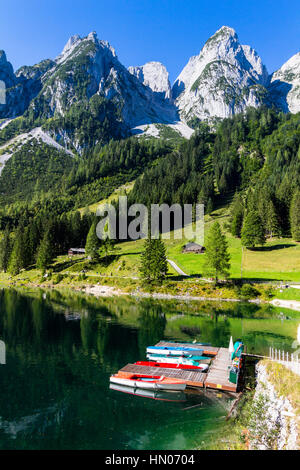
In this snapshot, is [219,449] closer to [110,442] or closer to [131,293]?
[110,442]

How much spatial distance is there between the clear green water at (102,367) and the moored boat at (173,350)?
1.90 metres

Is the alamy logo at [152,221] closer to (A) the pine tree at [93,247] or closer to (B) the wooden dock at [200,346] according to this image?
(A) the pine tree at [93,247]

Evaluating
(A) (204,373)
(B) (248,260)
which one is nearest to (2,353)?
(A) (204,373)

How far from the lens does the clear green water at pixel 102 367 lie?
23516mm

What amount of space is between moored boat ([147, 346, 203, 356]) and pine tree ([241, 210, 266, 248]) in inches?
3030

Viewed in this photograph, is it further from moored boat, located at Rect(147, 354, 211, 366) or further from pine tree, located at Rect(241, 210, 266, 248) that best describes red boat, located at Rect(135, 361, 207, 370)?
pine tree, located at Rect(241, 210, 266, 248)

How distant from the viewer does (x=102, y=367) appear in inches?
1478

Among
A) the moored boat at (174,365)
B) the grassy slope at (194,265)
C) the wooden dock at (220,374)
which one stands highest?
the grassy slope at (194,265)

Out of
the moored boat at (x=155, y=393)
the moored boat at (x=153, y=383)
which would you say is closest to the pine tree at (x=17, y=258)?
the moored boat at (x=153, y=383)

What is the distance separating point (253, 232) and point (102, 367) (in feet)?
292

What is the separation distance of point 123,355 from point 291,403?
24.7 meters

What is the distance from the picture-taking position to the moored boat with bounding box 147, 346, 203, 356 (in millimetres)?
42625

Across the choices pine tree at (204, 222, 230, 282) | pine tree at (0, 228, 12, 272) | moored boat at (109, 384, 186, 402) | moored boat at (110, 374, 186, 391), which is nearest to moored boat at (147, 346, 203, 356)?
moored boat at (110, 374, 186, 391)
